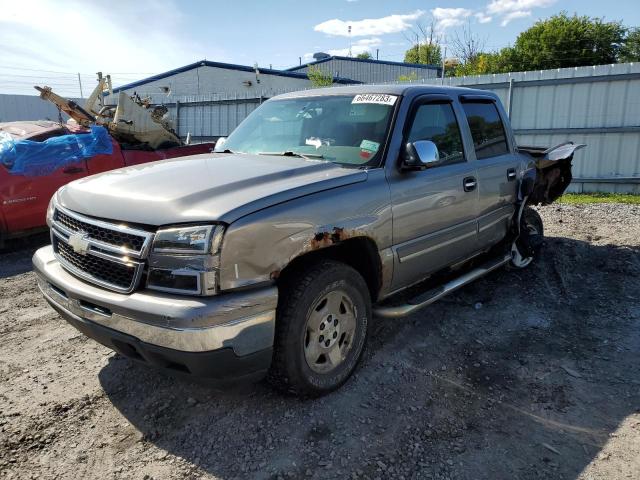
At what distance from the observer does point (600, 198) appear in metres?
10.4

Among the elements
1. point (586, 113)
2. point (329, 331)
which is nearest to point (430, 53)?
point (586, 113)

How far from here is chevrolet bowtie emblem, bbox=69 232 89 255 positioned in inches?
111

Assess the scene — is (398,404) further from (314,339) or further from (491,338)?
(491,338)

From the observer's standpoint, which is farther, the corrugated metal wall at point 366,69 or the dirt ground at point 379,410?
the corrugated metal wall at point 366,69

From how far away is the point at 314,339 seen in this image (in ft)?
9.90

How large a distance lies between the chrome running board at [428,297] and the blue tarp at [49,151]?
16.8 ft

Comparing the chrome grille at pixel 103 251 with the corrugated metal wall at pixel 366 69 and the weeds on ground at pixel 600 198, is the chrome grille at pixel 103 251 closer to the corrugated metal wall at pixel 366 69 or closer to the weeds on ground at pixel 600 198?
the weeds on ground at pixel 600 198

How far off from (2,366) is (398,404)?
2833mm

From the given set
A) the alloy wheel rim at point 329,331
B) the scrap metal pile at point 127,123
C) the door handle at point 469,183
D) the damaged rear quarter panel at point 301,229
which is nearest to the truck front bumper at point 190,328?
the damaged rear quarter panel at point 301,229

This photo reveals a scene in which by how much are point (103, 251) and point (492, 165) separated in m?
3.41

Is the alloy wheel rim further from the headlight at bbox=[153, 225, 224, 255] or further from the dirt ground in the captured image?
the headlight at bbox=[153, 225, 224, 255]

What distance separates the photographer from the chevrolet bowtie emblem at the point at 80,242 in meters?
2.81

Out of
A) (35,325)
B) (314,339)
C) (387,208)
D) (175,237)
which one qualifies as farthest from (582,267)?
(35,325)

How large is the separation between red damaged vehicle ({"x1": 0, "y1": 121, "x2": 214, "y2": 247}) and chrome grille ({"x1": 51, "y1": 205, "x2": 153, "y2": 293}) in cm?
373
